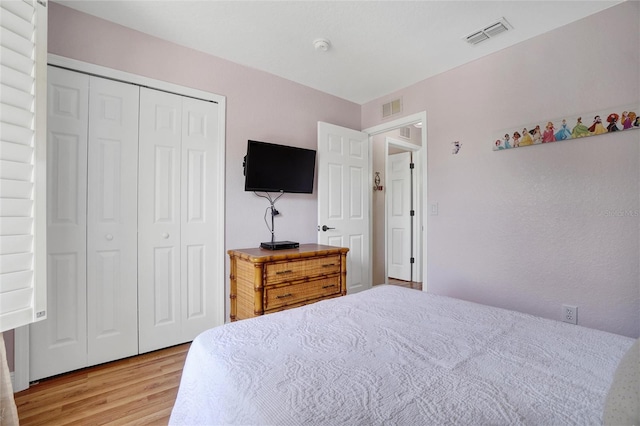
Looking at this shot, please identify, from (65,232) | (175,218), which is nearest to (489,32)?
(175,218)

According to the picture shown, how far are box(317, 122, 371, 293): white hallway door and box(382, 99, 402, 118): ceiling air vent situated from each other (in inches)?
13.6

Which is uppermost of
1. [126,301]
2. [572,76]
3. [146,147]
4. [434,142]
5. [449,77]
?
[449,77]

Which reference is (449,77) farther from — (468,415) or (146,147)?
(468,415)

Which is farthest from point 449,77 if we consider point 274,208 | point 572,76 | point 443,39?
point 274,208

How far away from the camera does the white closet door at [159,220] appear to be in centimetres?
238

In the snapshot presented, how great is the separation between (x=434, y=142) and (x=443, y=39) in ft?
3.13

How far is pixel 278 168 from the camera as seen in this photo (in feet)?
9.48

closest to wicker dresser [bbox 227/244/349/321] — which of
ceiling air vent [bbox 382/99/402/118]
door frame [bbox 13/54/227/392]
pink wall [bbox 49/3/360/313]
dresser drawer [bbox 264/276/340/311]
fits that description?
dresser drawer [bbox 264/276/340/311]

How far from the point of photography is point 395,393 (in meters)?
0.78

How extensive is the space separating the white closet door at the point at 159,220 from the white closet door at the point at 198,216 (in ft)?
0.19

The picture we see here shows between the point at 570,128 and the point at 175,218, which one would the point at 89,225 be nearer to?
the point at 175,218

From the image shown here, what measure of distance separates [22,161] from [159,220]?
1.11 metres

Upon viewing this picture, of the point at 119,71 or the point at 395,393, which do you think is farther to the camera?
the point at 119,71

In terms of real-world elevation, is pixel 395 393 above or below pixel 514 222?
below
